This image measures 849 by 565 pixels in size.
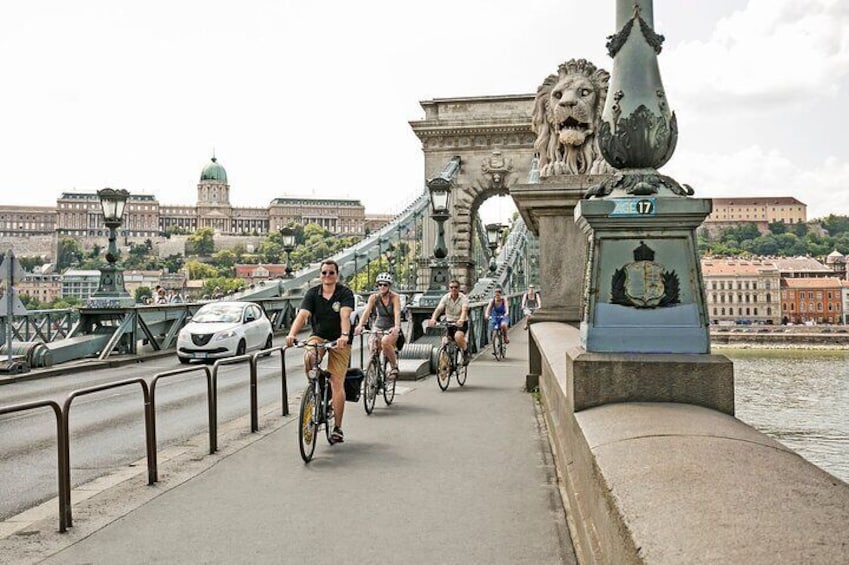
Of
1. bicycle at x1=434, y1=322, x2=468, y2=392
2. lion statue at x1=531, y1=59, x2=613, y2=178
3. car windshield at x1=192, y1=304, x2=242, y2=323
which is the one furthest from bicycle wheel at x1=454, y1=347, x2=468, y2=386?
car windshield at x1=192, y1=304, x2=242, y2=323

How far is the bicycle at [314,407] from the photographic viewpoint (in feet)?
20.5

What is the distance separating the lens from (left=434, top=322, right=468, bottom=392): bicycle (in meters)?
10.9

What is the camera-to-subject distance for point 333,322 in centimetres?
701

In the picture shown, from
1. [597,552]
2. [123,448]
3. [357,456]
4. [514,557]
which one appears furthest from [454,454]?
[597,552]

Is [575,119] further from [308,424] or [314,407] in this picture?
[308,424]

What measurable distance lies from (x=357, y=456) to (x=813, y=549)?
508 cm

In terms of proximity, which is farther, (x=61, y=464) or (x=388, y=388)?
(x=388, y=388)

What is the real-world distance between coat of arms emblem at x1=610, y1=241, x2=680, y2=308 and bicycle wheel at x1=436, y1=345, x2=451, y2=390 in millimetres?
6932

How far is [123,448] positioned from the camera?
7.33 m

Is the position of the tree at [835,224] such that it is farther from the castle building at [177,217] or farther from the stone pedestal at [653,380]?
the stone pedestal at [653,380]

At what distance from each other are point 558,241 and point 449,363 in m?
2.81

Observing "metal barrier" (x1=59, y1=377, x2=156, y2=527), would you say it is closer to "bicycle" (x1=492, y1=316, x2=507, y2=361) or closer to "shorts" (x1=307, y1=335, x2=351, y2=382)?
"shorts" (x1=307, y1=335, x2=351, y2=382)

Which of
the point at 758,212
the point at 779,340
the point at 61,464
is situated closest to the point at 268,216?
the point at 758,212

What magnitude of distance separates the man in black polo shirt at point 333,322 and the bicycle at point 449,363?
155 inches
